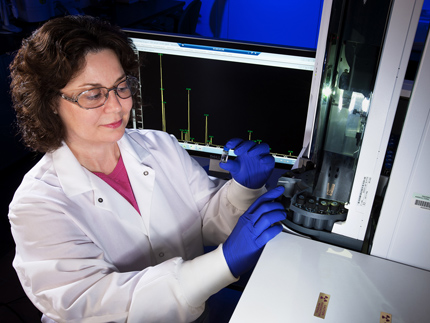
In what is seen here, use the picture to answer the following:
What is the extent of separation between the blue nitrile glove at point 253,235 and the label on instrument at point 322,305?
21cm

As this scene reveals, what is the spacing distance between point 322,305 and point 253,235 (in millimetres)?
269

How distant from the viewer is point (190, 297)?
3.22ft

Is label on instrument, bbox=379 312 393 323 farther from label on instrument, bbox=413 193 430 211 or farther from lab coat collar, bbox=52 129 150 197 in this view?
lab coat collar, bbox=52 129 150 197

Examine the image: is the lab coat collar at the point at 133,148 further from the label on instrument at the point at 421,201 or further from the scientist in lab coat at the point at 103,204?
the label on instrument at the point at 421,201

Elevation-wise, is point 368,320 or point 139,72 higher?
point 139,72

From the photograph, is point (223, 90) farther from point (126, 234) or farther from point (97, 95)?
point (126, 234)

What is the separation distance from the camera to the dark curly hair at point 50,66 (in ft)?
3.28

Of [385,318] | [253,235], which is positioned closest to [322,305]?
[385,318]

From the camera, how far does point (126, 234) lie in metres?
1.17

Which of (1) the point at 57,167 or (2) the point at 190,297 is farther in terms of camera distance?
(1) the point at 57,167

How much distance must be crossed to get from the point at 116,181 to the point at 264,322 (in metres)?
0.71

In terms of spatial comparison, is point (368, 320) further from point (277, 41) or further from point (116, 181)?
point (277, 41)

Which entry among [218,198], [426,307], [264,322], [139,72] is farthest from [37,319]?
[426,307]

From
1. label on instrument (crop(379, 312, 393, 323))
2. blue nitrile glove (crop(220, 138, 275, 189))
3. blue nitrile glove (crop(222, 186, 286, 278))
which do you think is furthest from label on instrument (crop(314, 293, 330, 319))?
blue nitrile glove (crop(220, 138, 275, 189))
